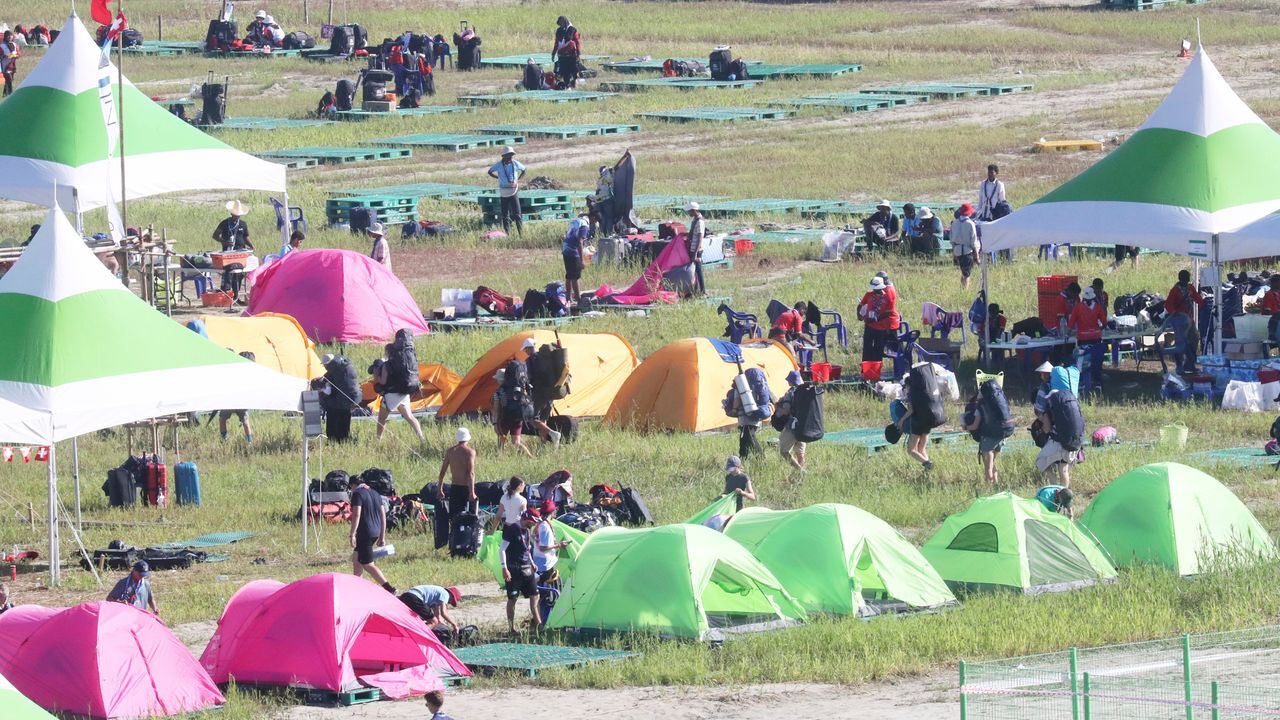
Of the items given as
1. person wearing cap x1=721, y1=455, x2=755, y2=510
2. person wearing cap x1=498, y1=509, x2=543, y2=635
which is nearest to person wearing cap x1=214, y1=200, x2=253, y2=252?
person wearing cap x1=721, y1=455, x2=755, y2=510

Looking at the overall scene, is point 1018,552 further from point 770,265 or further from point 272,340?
point 770,265

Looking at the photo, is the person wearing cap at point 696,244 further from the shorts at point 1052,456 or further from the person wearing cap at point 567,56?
the person wearing cap at point 567,56

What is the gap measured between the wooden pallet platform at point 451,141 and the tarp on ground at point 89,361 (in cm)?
2868

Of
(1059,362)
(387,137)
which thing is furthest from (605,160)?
(1059,362)

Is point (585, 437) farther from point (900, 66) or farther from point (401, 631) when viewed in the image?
point (900, 66)

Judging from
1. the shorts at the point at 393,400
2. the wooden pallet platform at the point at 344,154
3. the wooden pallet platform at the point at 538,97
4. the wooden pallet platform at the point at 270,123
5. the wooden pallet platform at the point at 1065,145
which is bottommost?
the shorts at the point at 393,400

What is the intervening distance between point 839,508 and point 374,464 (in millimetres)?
7115

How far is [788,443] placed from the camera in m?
20.6

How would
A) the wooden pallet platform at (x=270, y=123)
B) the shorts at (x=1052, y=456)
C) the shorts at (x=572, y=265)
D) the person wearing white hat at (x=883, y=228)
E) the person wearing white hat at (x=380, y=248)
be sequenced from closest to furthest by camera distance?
1. the shorts at (x=1052, y=456)
2. the shorts at (x=572, y=265)
3. the person wearing white hat at (x=380, y=248)
4. the person wearing white hat at (x=883, y=228)
5. the wooden pallet platform at (x=270, y=123)

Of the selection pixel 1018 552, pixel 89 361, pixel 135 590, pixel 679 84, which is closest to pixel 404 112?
pixel 679 84

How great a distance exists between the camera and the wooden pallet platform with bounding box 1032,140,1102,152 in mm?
44219

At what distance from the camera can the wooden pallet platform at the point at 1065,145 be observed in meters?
44.2

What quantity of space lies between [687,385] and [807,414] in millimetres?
2920

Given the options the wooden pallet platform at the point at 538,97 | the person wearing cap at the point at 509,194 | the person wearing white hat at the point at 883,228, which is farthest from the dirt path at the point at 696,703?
the wooden pallet platform at the point at 538,97
